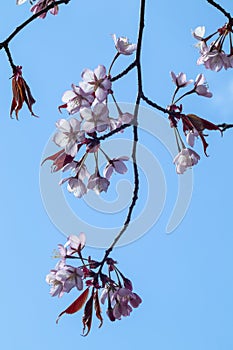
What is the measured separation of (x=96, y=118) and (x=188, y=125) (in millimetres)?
375

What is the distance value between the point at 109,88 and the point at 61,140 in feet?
0.75

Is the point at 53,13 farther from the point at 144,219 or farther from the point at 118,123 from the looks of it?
the point at 144,219

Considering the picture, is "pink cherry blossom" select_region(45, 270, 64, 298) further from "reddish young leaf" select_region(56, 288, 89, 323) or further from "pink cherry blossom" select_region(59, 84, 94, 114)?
"pink cherry blossom" select_region(59, 84, 94, 114)

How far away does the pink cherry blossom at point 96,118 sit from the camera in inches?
71.7

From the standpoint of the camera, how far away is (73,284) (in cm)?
211

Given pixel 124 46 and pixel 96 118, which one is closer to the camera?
pixel 96 118

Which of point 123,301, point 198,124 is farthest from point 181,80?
point 123,301

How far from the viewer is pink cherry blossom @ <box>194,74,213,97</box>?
2185mm

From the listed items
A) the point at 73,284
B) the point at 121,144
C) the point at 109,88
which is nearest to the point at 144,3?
the point at 109,88

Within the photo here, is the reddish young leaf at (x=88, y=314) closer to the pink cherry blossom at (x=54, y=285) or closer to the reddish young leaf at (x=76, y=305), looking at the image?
A: the reddish young leaf at (x=76, y=305)

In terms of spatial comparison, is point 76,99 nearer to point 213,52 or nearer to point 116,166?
point 116,166

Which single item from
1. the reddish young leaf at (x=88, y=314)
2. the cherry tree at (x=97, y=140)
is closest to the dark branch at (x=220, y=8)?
the cherry tree at (x=97, y=140)

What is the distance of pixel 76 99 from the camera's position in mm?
1926

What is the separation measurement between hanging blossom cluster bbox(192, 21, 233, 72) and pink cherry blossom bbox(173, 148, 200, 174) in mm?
584
